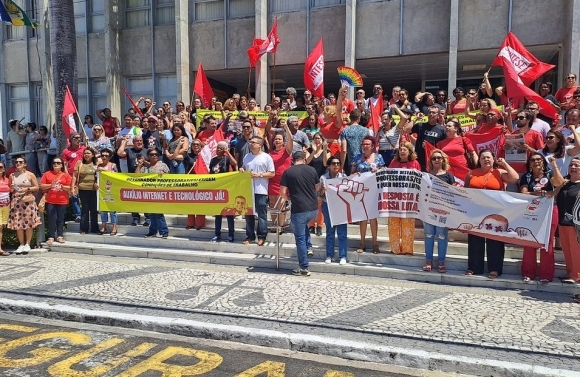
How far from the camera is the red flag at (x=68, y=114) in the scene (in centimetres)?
1151

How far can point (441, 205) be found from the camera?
24.7 ft

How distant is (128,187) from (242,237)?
2.70 meters

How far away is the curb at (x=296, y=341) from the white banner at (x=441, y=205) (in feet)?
10.1

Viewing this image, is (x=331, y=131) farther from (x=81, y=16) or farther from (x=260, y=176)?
(x=81, y=16)

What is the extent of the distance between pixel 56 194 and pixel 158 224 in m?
2.19

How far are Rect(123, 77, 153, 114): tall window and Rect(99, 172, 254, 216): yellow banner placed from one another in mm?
9554

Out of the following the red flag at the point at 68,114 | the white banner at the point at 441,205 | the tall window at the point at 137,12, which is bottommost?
the white banner at the point at 441,205

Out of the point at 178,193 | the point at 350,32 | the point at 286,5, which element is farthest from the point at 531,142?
the point at 286,5

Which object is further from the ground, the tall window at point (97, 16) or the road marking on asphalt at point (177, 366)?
the tall window at point (97, 16)

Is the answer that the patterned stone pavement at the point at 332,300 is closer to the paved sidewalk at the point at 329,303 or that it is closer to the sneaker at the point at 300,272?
the paved sidewalk at the point at 329,303

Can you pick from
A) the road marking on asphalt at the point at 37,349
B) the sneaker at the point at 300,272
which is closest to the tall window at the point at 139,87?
the sneaker at the point at 300,272

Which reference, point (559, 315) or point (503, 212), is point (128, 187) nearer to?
point (503, 212)

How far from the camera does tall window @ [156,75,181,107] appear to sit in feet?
61.0

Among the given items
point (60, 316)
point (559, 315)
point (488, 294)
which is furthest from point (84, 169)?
point (559, 315)
